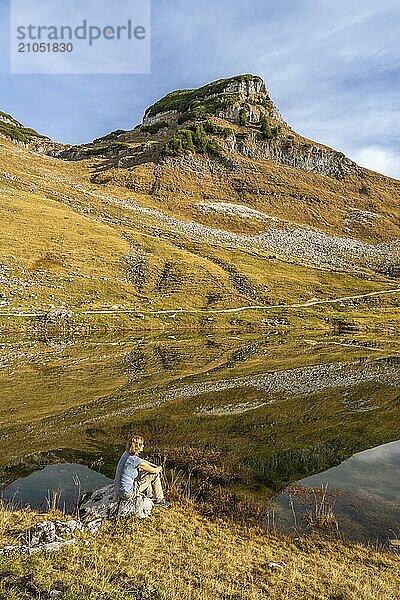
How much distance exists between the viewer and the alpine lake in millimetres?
18000

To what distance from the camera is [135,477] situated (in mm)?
15656

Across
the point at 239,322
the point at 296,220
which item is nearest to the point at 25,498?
the point at 239,322

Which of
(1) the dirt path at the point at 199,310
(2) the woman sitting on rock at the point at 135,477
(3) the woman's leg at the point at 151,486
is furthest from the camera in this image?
(1) the dirt path at the point at 199,310

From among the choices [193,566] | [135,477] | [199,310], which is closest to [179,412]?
[135,477]

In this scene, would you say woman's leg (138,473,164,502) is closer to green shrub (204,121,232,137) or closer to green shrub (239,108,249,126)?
green shrub (204,121,232,137)

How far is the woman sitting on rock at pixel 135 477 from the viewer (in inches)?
607

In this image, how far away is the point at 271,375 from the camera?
131 ft

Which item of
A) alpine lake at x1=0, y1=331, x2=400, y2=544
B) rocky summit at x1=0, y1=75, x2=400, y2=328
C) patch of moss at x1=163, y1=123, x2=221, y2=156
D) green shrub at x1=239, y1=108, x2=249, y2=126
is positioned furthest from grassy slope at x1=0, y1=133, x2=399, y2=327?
green shrub at x1=239, y1=108, x2=249, y2=126

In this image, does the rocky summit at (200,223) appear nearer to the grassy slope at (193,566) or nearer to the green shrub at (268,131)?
the green shrub at (268,131)

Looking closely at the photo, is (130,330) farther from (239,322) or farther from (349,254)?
(349,254)

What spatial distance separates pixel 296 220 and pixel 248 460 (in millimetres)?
130008

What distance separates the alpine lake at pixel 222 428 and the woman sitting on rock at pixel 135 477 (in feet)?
6.26

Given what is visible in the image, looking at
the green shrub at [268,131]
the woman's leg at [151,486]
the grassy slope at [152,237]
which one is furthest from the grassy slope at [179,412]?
the green shrub at [268,131]

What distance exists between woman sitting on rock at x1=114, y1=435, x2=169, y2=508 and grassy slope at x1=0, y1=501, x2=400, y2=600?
29.8 inches
